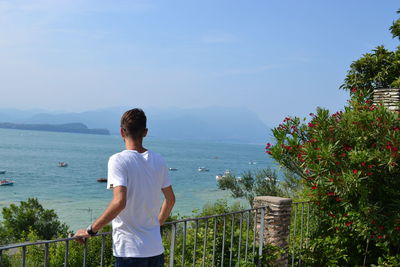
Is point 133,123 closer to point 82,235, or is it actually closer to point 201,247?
point 82,235

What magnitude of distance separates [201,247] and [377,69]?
27.4 feet

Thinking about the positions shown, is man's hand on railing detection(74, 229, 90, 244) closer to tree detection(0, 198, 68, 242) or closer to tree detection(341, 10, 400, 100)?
tree detection(341, 10, 400, 100)

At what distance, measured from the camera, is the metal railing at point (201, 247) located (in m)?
2.98

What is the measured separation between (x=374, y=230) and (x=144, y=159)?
352 centimetres

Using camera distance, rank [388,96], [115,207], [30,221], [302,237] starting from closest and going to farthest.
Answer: [115,207] < [302,237] < [388,96] < [30,221]

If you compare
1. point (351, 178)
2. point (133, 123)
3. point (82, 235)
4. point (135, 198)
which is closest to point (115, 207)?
point (135, 198)

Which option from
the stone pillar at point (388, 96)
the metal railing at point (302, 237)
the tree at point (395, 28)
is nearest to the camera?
the metal railing at point (302, 237)

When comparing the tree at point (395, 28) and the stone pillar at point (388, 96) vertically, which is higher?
the tree at point (395, 28)

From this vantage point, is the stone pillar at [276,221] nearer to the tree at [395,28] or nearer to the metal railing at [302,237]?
the metal railing at [302,237]

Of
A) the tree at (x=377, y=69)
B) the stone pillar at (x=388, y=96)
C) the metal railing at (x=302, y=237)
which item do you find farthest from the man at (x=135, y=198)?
the tree at (x=377, y=69)

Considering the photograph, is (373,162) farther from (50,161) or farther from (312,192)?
(50,161)

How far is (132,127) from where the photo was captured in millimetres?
2410

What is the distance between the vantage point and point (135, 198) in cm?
235

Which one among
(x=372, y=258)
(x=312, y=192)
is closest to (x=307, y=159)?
(x=312, y=192)
